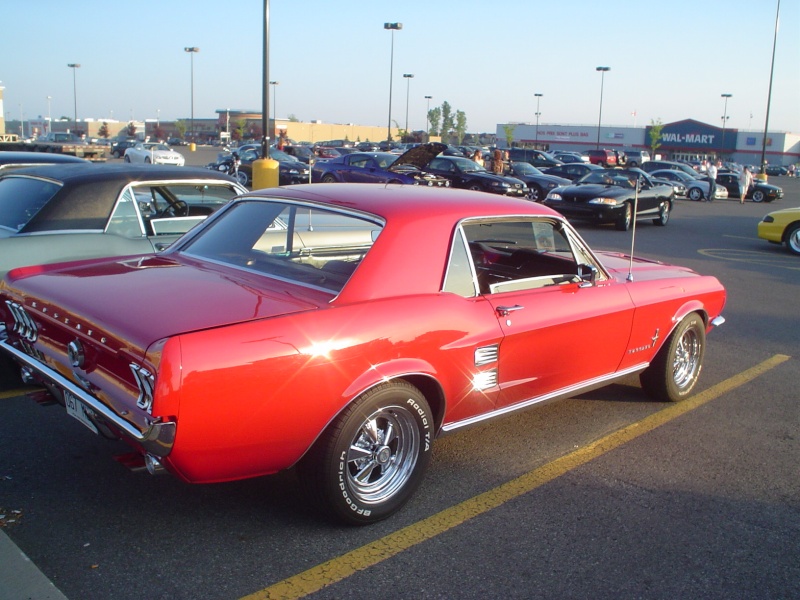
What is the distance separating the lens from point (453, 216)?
4105mm

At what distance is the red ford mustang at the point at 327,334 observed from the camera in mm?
3035

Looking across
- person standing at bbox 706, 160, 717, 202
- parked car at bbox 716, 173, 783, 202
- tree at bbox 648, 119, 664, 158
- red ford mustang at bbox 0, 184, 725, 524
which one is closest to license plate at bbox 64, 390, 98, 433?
red ford mustang at bbox 0, 184, 725, 524

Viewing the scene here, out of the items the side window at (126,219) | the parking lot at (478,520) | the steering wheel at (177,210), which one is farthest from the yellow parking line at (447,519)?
the steering wheel at (177,210)

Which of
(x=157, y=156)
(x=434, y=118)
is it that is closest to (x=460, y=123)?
(x=434, y=118)

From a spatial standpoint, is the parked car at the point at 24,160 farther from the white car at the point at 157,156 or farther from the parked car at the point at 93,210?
the white car at the point at 157,156

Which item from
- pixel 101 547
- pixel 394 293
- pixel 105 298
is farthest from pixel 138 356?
pixel 394 293

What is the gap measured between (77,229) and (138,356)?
3525 mm

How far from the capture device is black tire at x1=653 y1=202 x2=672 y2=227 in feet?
65.7

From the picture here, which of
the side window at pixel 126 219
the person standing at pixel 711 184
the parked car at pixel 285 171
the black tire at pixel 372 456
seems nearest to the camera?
the black tire at pixel 372 456

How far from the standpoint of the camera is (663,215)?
66.1 ft

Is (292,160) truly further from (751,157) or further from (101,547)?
(751,157)

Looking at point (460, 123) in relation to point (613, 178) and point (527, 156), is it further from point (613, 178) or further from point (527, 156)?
point (613, 178)

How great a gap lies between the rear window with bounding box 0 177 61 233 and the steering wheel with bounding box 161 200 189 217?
99cm

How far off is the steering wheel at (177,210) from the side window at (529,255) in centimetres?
300
